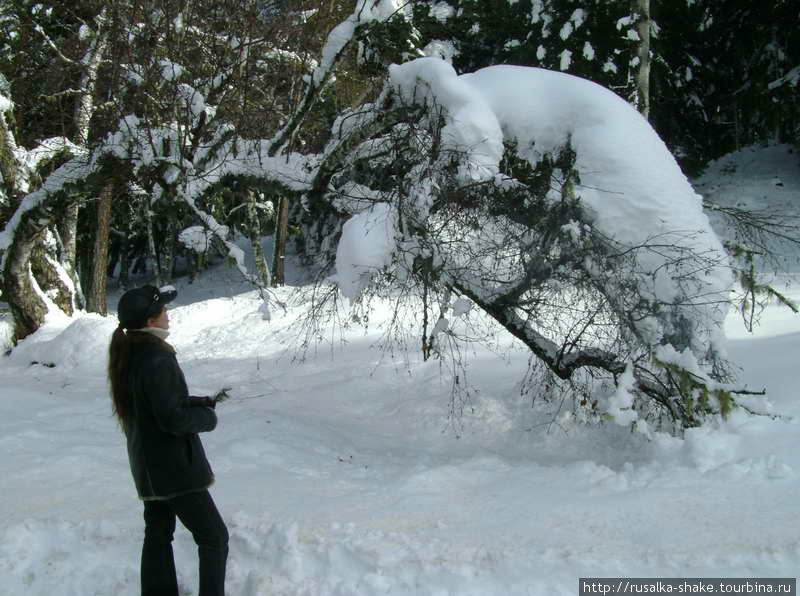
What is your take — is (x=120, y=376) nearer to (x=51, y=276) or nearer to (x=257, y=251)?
(x=51, y=276)

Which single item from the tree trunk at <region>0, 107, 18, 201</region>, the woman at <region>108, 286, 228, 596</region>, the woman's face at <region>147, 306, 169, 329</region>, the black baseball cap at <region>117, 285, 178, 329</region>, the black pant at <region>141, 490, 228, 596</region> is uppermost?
the tree trunk at <region>0, 107, 18, 201</region>

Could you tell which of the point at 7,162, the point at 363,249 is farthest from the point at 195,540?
the point at 7,162

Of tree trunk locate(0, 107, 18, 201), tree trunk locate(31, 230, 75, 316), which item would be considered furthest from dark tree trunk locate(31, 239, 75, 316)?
tree trunk locate(0, 107, 18, 201)

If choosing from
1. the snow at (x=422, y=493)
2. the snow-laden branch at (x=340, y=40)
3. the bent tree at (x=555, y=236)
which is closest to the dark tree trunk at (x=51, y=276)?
the snow at (x=422, y=493)

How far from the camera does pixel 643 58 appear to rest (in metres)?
8.20

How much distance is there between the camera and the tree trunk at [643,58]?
26.3ft

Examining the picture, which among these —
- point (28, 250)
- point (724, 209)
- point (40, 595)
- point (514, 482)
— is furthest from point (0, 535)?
point (28, 250)

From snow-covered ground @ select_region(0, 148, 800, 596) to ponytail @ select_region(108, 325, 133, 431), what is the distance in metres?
1.01

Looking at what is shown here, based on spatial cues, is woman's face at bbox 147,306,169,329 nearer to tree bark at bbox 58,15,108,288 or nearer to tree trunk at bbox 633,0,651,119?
tree trunk at bbox 633,0,651,119

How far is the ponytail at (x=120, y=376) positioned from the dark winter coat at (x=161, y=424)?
3 cm

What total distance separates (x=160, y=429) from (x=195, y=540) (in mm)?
498

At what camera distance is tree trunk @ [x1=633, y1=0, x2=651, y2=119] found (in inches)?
316

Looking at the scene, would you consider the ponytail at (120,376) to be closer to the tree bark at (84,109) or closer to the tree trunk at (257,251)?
the tree bark at (84,109)

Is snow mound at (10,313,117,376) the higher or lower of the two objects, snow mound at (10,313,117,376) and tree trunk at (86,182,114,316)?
the lower
